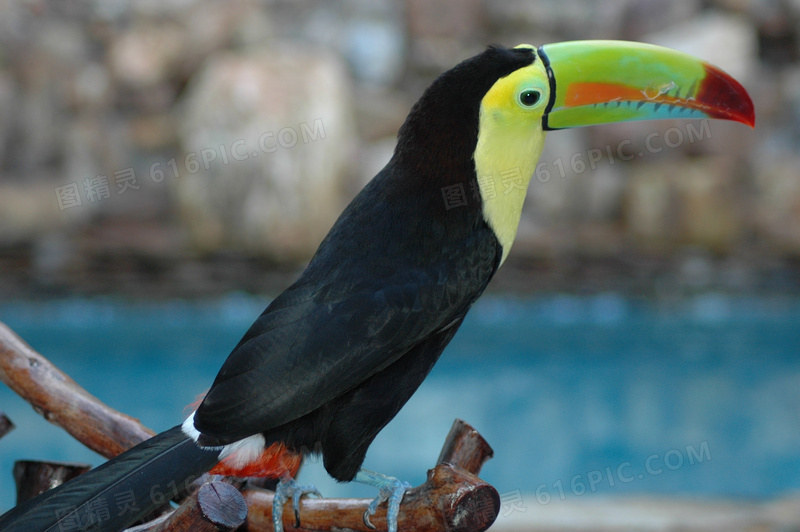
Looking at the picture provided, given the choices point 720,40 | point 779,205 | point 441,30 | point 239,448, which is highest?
point 441,30

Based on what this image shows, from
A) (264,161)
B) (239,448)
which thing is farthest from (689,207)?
(239,448)

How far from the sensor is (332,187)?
298 inches

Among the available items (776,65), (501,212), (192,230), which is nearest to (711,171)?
(776,65)

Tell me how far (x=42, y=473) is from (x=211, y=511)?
0.71 m

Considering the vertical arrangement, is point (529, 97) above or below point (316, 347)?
above

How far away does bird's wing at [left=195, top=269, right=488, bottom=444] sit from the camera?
1.48 m

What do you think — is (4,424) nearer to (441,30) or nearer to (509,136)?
(509,136)

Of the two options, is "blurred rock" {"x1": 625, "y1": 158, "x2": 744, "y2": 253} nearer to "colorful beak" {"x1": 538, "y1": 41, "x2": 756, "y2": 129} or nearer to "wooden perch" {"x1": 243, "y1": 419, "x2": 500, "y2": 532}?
"colorful beak" {"x1": 538, "y1": 41, "x2": 756, "y2": 129}

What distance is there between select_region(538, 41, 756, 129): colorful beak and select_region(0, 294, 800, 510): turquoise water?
2021 mm

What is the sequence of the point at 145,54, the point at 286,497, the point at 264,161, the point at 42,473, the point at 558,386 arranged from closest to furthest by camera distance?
the point at 286,497 → the point at 42,473 → the point at 558,386 → the point at 264,161 → the point at 145,54

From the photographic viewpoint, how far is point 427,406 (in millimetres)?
5367

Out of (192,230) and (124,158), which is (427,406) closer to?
(192,230)

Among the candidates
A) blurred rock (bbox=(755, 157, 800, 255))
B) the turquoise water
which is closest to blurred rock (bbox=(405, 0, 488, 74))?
the turquoise water

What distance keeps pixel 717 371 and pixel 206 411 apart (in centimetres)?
554
